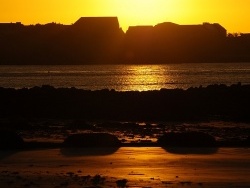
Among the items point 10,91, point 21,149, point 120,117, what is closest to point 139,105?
point 120,117

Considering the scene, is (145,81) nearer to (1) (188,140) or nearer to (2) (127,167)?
(1) (188,140)

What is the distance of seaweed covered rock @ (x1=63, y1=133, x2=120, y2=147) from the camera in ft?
68.1

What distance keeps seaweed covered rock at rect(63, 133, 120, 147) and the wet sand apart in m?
0.56

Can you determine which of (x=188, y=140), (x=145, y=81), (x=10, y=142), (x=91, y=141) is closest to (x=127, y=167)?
(x=91, y=141)

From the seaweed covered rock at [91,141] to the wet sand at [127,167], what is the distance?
559 mm

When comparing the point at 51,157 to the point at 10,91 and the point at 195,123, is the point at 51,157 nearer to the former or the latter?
the point at 195,123

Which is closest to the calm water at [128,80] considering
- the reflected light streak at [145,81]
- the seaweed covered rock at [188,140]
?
the reflected light streak at [145,81]

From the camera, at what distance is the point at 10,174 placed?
16.2m

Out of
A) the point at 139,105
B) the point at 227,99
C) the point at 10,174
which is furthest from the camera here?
the point at 227,99

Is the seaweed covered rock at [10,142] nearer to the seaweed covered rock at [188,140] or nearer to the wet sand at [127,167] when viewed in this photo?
the wet sand at [127,167]

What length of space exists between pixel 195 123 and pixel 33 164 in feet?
49.8

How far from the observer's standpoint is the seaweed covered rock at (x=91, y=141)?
20.8 meters

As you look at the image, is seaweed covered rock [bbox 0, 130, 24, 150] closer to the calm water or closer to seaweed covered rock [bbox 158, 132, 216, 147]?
seaweed covered rock [bbox 158, 132, 216, 147]

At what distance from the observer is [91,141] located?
68.2 feet
